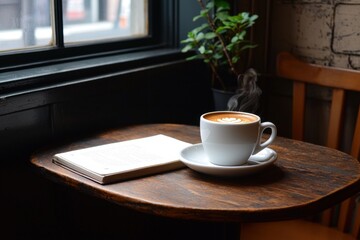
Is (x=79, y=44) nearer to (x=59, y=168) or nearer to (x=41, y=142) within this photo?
(x=41, y=142)

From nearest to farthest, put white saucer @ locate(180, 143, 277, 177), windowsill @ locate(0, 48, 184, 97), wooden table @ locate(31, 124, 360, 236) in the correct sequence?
wooden table @ locate(31, 124, 360, 236)
white saucer @ locate(180, 143, 277, 177)
windowsill @ locate(0, 48, 184, 97)

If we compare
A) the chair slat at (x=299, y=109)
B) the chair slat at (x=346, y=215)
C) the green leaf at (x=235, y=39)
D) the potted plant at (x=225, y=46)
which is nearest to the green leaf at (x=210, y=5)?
the potted plant at (x=225, y=46)

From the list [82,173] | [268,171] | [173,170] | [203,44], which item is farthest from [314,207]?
[203,44]

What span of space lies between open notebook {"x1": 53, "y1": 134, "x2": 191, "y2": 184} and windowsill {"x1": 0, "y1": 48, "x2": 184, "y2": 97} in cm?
23

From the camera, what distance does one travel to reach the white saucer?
1215mm

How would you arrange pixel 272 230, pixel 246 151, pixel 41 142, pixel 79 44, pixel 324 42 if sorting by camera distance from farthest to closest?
pixel 324 42 → pixel 79 44 → pixel 272 230 → pixel 41 142 → pixel 246 151

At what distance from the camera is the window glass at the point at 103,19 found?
1.78 meters

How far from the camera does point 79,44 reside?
1.79 meters

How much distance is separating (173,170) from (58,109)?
432 millimetres

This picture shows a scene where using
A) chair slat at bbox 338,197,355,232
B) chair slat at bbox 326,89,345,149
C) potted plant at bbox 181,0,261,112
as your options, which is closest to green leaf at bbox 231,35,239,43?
potted plant at bbox 181,0,261,112

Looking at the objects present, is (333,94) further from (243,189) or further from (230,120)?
(243,189)

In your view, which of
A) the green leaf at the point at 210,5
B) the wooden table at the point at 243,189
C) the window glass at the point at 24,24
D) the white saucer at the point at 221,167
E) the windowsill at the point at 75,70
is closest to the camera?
the wooden table at the point at 243,189

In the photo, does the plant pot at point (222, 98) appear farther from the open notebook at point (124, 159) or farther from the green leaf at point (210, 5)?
the open notebook at point (124, 159)

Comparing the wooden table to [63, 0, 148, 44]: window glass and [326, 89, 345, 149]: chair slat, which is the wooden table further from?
[63, 0, 148, 44]: window glass
